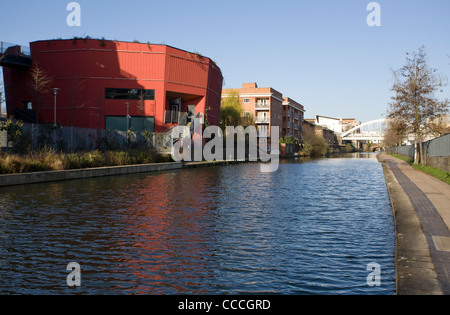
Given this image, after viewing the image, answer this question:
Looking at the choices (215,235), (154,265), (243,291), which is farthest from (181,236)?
(243,291)

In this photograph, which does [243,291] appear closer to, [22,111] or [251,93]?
[22,111]

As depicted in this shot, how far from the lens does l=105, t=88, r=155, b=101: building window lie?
148ft

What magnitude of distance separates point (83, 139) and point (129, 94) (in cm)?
1375

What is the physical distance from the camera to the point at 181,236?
9008mm

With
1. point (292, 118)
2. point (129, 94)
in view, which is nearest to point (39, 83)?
point (129, 94)

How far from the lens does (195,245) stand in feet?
27.0

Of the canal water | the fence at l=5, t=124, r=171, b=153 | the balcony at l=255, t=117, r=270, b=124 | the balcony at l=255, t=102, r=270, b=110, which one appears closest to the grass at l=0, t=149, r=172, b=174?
the fence at l=5, t=124, r=171, b=153

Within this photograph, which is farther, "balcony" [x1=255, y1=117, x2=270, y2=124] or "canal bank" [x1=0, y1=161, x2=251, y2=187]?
"balcony" [x1=255, y1=117, x2=270, y2=124]

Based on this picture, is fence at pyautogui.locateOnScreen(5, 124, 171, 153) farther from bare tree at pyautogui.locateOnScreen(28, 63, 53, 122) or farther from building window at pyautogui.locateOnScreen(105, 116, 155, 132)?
bare tree at pyautogui.locateOnScreen(28, 63, 53, 122)

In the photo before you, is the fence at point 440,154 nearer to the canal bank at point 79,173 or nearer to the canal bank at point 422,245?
the canal bank at point 422,245

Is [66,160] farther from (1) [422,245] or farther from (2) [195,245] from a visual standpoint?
(1) [422,245]

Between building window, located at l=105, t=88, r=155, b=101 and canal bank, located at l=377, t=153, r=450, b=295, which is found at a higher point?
building window, located at l=105, t=88, r=155, b=101

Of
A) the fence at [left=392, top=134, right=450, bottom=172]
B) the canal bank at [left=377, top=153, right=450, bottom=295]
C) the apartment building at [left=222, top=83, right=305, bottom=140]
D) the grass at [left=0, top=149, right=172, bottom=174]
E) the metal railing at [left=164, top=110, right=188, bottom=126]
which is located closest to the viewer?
the canal bank at [left=377, top=153, right=450, bottom=295]
